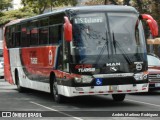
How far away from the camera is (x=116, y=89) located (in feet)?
49.6

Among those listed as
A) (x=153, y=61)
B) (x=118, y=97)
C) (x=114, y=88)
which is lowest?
(x=118, y=97)

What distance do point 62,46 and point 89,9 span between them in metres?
1.40

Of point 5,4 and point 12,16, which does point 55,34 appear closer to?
point 12,16

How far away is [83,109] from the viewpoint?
1495 centimetres

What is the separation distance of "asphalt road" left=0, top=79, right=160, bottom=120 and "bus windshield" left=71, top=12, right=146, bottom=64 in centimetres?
148

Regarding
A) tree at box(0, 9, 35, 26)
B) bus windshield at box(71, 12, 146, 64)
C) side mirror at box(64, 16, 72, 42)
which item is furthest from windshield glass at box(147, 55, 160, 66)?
tree at box(0, 9, 35, 26)

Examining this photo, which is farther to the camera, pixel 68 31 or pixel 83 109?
pixel 83 109

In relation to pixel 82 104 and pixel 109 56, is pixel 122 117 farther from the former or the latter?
pixel 82 104

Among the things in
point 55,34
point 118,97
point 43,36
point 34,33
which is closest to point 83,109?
point 118,97

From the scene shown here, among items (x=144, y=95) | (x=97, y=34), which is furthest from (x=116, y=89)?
(x=144, y=95)

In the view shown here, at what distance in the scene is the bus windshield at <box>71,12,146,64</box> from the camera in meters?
15.1

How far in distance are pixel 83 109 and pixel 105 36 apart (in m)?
2.23

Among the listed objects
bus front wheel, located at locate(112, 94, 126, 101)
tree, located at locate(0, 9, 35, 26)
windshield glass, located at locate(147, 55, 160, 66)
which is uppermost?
tree, located at locate(0, 9, 35, 26)

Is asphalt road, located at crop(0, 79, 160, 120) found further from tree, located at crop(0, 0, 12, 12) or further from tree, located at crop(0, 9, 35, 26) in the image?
tree, located at crop(0, 0, 12, 12)
